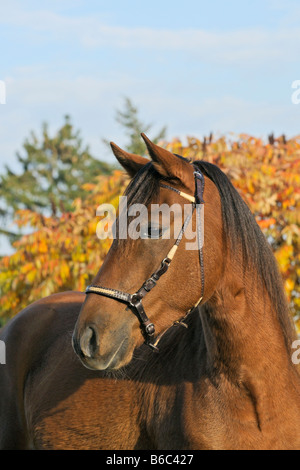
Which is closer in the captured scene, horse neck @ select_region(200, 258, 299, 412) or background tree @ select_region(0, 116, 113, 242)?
horse neck @ select_region(200, 258, 299, 412)

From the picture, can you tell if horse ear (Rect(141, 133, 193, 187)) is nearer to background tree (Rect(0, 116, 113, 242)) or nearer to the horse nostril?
the horse nostril

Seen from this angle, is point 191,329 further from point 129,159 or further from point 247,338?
point 129,159

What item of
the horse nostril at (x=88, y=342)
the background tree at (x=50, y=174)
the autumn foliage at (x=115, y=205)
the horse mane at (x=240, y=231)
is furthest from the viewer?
the background tree at (x=50, y=174)

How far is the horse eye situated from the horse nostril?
0.49 metres

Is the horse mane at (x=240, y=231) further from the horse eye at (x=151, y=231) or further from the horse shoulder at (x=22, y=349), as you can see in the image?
the horse shoulder at (x=22, y=349)

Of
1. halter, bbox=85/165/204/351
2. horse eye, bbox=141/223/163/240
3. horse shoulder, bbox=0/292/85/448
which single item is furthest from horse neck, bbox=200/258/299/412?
horse shoulder, bbox=0/292/85/448

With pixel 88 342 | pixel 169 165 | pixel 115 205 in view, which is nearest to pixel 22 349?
pixel 88 342

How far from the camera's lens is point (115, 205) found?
8547 mm

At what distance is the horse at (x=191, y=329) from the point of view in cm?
276

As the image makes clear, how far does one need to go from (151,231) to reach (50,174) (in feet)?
108

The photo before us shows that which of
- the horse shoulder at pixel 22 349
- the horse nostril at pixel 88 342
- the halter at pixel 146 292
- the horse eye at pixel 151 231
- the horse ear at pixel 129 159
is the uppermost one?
the horse ear at pixel 129 159

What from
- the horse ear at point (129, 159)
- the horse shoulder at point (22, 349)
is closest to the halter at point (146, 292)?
the horse ear at point (129, 159)

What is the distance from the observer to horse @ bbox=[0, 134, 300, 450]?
276 cm

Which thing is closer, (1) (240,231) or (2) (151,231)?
(2) (151,231)
